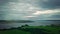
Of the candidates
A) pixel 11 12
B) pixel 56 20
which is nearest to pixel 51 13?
pixel 56 20

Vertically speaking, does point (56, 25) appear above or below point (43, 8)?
below

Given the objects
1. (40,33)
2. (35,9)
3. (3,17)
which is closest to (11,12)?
(3,17)

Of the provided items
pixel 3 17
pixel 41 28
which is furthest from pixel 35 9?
pixel 3 17

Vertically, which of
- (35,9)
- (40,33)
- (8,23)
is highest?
(35,9)

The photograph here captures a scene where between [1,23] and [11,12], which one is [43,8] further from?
[1,23]

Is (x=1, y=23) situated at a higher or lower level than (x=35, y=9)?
lower

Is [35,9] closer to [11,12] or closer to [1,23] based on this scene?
[11,12]

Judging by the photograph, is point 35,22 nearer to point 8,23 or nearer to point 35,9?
point 35,9
